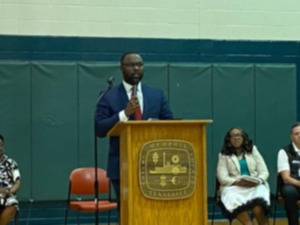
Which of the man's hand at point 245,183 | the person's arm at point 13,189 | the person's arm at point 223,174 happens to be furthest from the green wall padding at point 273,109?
the person's arm at point 13,189

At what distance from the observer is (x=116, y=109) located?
159 inches

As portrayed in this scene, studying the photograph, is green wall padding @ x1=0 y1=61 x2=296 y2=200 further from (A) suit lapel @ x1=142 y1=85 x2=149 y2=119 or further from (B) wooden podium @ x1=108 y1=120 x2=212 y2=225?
(B) wooden podium @ x1=108 y1=120 x2=212 y2=225

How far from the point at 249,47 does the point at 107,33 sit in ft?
6.24

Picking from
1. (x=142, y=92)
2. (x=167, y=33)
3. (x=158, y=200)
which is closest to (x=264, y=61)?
(x=167, y=33)

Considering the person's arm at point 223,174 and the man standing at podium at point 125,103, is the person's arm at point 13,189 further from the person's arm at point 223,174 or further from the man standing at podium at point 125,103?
the man standing at podium at point 125,103

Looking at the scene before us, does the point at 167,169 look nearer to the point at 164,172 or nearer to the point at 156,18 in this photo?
the point at 164,172

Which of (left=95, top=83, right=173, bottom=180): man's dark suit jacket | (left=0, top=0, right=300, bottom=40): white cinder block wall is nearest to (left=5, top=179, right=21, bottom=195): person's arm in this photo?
(left=0, top=0, right=300, bottom=40): white cinder block wall

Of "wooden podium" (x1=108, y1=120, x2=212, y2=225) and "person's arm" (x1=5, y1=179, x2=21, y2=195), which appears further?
"person's arm" (x1=5, y1=179, x2=21, y2=195)

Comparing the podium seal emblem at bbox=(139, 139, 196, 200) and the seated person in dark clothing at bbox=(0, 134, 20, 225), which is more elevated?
the podium seal emblem at bbox=(139, 139, 196, 200)

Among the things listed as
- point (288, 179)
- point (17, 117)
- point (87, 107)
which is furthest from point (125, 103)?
point (17, 117)

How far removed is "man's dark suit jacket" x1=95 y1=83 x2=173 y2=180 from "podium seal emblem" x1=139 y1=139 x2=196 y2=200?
48cm

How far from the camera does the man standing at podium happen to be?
3.95 meters

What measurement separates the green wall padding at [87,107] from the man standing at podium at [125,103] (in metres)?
3.25

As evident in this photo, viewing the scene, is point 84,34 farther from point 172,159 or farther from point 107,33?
point 172,159
